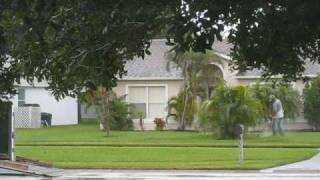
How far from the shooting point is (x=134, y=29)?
18.6ft

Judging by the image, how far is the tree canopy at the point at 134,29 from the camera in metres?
4.78

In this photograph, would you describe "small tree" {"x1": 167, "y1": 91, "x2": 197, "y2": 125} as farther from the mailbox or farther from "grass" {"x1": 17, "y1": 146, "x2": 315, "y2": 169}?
"grass" {"x1": 17, "y1": 146, "x2": 315, "y2": 169}

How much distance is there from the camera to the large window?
38219 millimetres

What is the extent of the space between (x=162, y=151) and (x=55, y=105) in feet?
74.5

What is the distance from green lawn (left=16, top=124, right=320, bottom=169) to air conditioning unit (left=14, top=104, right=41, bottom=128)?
999 cm

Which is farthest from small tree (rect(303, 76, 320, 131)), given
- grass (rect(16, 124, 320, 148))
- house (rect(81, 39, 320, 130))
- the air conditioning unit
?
the air conditioning unit

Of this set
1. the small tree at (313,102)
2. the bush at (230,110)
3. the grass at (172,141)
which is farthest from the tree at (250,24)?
the small tree at (313,102)

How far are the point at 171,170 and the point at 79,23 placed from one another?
534 inches

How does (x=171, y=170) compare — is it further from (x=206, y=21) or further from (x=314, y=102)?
(x=314, y=102)

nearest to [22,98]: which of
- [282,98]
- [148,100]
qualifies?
[148,100]

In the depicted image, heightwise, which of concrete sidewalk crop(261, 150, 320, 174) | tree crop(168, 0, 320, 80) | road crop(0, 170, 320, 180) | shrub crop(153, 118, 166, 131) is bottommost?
road crop(0, 170, 320, 180)

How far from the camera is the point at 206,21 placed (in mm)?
4762

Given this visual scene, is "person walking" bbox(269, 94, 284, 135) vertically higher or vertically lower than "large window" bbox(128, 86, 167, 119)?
lower

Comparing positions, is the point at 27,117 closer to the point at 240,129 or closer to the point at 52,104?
the point at 52,104
